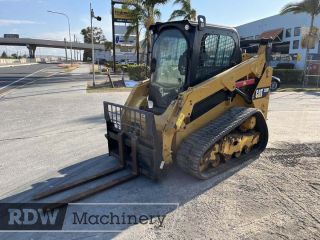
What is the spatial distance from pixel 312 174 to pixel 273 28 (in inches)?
1352

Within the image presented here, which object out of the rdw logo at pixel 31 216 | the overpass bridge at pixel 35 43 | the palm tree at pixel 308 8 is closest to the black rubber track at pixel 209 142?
the rdw logo at pixel 31 216

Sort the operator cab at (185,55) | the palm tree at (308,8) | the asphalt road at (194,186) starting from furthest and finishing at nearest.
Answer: the palm tree at (308,8) < the operator cab at (185,55) < the asphalt road at (194,186)

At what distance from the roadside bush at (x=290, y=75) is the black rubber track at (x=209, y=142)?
18.1 metres

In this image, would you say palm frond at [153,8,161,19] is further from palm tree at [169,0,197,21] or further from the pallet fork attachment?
the pallet fork attachment

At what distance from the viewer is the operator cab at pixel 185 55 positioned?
16.1 feet

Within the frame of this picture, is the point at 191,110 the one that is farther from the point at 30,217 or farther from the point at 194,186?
the point at 30,217

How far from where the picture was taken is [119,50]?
52188mm

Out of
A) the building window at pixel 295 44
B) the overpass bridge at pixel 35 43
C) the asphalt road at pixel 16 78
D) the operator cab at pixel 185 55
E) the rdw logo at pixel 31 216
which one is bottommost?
the asphalt road at pixel 16 78

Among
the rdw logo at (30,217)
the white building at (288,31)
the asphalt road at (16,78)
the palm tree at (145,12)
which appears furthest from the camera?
the white building at (288,31)

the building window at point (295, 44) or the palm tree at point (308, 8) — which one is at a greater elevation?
the palm tree at point (308, 8)

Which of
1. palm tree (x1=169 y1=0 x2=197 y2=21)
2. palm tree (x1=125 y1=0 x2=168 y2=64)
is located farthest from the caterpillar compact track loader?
palm tree (x1=169 y1=0 x2=197 y2=21)

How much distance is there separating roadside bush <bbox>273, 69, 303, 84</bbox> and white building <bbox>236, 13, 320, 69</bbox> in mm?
6485

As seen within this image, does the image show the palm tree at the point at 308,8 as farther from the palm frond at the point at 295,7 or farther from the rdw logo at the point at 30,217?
the rdw logo at the point at 30,217

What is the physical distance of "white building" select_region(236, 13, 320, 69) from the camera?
2878 centimetres
